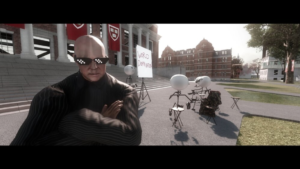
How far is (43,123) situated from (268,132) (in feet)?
18.2

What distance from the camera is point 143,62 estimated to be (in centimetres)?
621

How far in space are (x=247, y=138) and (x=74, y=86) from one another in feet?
14.7

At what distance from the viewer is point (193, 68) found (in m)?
47.7

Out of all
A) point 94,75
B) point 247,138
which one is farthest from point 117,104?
point 247,138

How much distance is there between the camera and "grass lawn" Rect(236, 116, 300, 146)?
3246 millimetres

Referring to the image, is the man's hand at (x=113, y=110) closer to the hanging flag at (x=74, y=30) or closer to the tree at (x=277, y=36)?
the hanging flag at (x=74, y=30)

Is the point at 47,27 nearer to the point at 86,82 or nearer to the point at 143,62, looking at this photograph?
the point at 143,62

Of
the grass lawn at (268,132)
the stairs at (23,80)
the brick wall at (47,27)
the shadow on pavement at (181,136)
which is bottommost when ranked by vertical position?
the grass lawn at (268,132)

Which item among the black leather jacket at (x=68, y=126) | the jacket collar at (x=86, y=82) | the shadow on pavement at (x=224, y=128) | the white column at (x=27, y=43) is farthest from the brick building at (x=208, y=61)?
the black leather jacket at (x=68, y=126)

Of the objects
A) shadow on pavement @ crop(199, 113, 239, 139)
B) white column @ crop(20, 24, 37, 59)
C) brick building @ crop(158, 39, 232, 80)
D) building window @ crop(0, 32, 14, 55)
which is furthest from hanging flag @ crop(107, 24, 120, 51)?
brick building @ crop(158, 39, 232, 80)

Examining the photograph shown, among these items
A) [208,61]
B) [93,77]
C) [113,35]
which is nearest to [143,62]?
[93,77]

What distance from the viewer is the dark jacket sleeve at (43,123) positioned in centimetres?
67

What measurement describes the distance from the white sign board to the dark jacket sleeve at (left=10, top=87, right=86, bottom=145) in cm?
523
